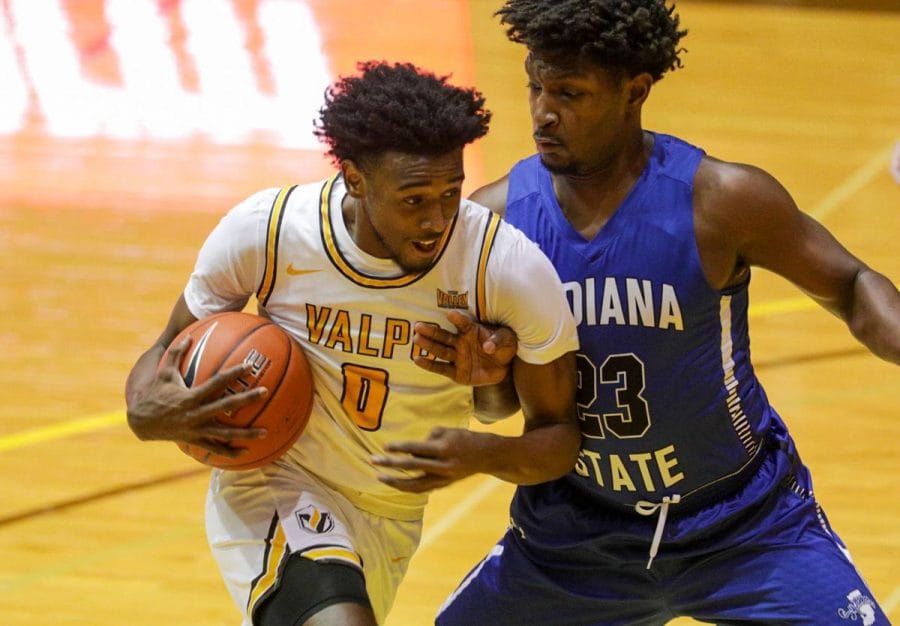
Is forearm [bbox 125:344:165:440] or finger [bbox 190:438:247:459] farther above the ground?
forearm [bbox 125:344:165:440]

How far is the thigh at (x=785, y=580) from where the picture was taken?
4.25 metres

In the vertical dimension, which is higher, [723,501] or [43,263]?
[723,501]

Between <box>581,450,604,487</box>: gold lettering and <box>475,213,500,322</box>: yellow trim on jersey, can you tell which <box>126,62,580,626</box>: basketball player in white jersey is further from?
<box>581,450,604,487</box>: gold lettering

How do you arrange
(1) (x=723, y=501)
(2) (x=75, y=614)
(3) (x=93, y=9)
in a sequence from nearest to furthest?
(1) (x=723, y=501) → (2) (x=75, y=614) → (3) (x=93, y=9)

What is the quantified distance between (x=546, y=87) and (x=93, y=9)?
11.5m

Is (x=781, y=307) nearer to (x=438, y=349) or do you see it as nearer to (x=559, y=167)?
(x=559, y=167)

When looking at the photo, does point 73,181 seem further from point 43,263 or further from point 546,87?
point 546,87

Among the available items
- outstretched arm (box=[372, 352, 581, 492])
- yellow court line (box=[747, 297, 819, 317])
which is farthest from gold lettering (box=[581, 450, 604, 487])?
yellow court line (box=[747, 297, 819, 317])

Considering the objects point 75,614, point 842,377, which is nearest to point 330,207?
point 75,614

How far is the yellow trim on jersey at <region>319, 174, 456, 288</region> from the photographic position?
4234mm

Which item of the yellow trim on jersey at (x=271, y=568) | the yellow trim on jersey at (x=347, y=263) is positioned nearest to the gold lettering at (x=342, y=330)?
the yellow trim on jersey at (x=347, y=263)

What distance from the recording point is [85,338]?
853cm

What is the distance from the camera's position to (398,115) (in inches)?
160

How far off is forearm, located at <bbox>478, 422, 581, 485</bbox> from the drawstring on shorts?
0.31 meters
